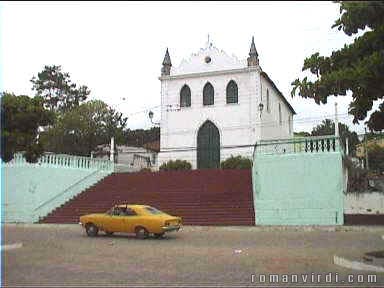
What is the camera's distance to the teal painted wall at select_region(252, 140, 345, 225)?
20266 mm

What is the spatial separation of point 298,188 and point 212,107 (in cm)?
1685

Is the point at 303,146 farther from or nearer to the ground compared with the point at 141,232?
farther from the ground

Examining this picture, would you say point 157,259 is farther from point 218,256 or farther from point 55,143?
point 55,143

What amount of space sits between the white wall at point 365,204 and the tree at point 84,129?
1983 cm

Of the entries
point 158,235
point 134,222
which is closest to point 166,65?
point 134,222

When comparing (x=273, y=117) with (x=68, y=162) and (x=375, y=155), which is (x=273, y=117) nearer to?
(x=375, y=155)

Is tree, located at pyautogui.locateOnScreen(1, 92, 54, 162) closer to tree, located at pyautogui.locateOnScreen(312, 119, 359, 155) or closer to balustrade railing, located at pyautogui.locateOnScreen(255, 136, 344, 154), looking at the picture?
balustrade railing, located at pyautogui.locateOnScreen(255, 136, 344, 154)

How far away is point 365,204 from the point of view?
865 inches

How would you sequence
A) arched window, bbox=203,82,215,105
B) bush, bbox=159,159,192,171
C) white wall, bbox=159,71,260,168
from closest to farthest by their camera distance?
bush, bbox=159,159,192,171
white wall, bbox=159,71,260,168
arched window, bbox=203,82,215,105

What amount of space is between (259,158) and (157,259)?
35.2 ft

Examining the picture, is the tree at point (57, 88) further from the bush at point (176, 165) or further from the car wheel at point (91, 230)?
the car wheel at point (91, 230)

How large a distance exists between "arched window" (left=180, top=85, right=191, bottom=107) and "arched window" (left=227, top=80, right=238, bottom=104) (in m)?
2.97

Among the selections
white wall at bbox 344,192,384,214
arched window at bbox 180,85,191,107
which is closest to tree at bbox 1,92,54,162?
white wall at bbox 344,192,384,214

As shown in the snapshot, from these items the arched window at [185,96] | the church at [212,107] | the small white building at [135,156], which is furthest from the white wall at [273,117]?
the small white building at [135,156]
